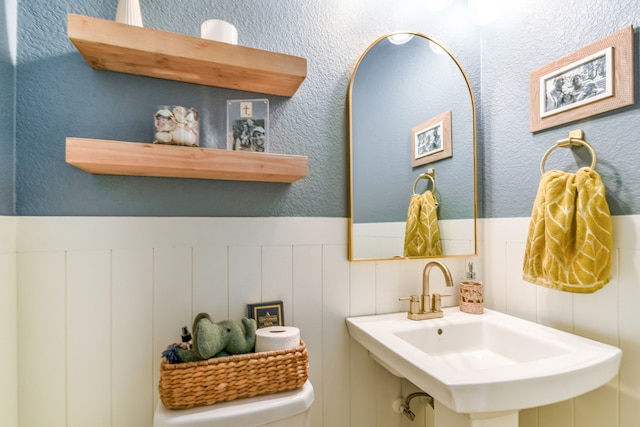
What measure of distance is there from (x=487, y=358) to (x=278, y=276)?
0.82 m

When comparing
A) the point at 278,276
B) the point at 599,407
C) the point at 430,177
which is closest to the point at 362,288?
A: the point at 278,276

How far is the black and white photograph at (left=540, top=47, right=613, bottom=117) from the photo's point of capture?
38.9 inches

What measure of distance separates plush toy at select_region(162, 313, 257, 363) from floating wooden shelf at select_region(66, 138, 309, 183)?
0.45 meters

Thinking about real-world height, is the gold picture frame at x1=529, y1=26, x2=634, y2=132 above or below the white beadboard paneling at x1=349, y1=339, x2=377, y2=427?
above

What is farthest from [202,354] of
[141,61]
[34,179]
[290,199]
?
[141,61]

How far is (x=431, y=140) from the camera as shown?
136cm

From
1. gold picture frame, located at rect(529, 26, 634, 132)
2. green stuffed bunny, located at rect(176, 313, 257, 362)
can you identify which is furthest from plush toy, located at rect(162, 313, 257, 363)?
gold picture frame, located at rect(529, 26, 634, 132)

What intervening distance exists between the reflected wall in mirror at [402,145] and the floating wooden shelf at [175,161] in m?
0.36

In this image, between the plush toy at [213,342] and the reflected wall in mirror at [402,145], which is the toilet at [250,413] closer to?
the plush toy at [213,342]

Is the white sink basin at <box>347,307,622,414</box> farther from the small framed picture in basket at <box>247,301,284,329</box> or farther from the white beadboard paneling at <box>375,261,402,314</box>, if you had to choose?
the small framed picture in basket at <box>247,301,284,329</box>

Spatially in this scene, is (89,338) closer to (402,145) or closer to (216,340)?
(216,340)

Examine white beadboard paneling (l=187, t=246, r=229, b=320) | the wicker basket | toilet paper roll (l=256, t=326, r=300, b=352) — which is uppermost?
white beadboard paneling (l=187, t=246, r=229, b=320)

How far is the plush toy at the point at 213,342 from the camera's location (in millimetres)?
893

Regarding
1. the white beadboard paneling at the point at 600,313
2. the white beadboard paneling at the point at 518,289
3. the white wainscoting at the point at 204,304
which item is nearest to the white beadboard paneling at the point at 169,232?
the white wainscoting at the point at 204,304
